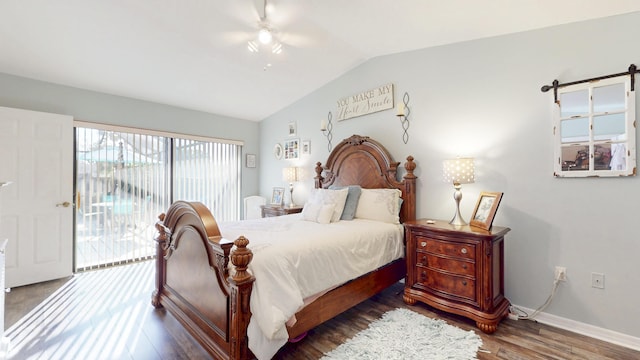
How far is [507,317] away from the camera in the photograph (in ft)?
7.88

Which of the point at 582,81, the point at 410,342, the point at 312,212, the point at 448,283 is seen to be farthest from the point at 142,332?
the point at 582,81

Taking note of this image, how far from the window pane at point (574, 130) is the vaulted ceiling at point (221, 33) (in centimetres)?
79

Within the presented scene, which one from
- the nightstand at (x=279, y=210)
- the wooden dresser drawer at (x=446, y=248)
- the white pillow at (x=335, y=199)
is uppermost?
the white pillow at (x=335, y=199)

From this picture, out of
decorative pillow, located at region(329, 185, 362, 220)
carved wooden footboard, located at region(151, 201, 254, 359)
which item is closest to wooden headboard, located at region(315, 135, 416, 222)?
decorative pillow, located at region(329, 185, 362, 220)

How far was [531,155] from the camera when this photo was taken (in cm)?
241

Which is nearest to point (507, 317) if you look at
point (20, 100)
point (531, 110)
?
point (531, 110)

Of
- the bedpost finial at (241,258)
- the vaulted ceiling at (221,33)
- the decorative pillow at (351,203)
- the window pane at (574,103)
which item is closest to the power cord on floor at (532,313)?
the window pane at (574,103)

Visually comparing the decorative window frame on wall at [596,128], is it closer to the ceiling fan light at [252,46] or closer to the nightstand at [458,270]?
the nightstand at [458,270]

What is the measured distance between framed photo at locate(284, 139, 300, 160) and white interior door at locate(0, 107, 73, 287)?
9.24ft

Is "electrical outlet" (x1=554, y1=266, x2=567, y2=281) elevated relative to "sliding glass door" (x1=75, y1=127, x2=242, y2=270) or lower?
lower

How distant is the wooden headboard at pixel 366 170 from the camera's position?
3111 millimetres

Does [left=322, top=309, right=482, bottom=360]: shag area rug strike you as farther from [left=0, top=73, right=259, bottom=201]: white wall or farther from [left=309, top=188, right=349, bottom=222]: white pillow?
[left=0, top=73, right=259, bottom=201]: white wall

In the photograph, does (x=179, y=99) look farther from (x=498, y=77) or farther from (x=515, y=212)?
(x=515, y=212)

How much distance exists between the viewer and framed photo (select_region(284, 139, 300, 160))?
457cm
